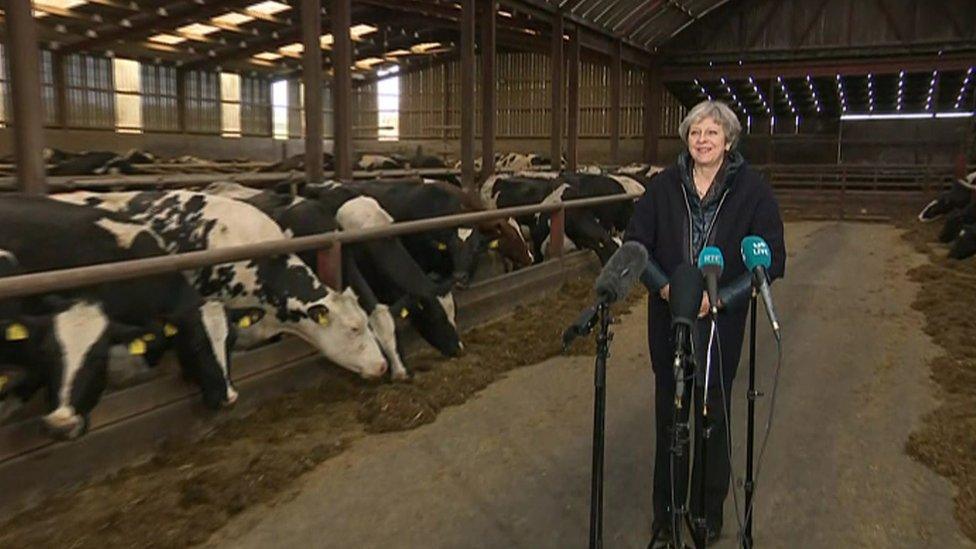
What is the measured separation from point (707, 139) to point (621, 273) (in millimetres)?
731

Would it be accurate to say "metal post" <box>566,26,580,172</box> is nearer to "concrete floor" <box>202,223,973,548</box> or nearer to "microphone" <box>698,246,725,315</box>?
"concrete floor" <box>202,223,973,548</box>

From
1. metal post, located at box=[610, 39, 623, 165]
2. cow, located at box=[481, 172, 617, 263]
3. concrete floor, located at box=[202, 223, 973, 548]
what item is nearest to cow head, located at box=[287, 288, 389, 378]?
→ concrete floor, located at box=[202, 223, 973, 548]

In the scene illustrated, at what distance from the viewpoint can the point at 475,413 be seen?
533 centimetres

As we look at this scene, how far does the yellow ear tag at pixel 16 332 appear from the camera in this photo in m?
3.79

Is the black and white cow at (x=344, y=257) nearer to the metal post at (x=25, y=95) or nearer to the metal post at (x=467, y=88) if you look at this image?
the metal post at (x=25, y=95)

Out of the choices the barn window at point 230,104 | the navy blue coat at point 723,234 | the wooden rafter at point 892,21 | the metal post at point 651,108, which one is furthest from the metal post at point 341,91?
the barn window at point 230,104

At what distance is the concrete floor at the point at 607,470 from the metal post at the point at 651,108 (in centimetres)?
1826

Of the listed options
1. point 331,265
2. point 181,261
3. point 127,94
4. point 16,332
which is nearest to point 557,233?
point 331,265

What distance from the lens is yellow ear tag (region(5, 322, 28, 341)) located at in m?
3.79

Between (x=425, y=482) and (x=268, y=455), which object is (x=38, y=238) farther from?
(x=425, y=482)

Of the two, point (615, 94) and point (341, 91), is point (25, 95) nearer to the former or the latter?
point (341, 91)

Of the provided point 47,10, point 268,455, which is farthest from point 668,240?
point 47,10

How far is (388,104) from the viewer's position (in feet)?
103

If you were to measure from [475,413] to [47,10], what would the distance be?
17.1m
